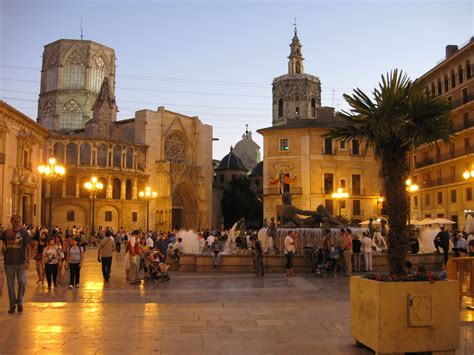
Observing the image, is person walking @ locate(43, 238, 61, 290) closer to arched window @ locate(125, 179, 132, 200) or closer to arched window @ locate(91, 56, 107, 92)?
arched window @ locate(125, 179, 132, 200)

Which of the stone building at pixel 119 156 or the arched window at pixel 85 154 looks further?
the arched window at pixel 85 154

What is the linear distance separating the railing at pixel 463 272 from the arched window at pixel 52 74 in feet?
228

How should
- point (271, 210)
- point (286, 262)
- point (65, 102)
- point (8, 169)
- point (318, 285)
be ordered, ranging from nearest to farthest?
point (318, 285) → point (286, 262) → point (8, 169) → point (271, 210) → point (65, 102)

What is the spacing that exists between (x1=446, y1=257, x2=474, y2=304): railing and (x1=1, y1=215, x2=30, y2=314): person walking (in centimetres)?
805

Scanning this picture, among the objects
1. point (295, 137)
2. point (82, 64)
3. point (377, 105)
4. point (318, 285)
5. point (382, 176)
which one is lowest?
point (318, 285)

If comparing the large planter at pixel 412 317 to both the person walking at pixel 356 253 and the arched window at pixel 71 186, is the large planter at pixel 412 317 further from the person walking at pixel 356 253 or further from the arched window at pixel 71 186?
the arched window at pixel 71 186

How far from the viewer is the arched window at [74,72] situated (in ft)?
236

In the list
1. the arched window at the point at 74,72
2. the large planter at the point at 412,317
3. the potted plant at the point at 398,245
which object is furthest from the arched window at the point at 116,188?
the large planter at the point at 412,317

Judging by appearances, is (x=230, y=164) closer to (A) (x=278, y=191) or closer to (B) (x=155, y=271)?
(A) (x=278, y=191)

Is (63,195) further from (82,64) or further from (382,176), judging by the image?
(382,176)

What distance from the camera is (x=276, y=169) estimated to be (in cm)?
5088

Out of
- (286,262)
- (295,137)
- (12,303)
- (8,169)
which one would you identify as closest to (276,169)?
(295,137)

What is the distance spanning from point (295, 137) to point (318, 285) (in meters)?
37.2

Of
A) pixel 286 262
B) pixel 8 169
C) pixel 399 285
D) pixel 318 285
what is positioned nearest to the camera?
pixel 399 285
